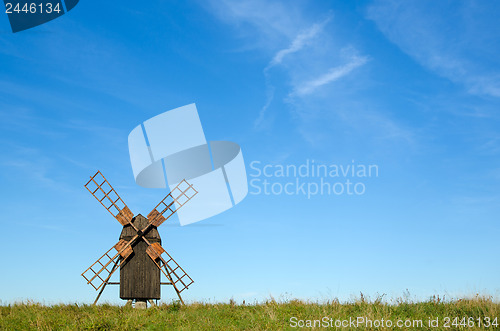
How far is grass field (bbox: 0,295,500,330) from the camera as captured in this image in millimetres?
14125

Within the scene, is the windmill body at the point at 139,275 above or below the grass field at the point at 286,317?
above

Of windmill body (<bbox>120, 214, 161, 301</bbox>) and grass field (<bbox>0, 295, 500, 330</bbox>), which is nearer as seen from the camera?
grass field (<bbox>0, 295, 500, 330</bbox>)

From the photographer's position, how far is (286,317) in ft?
52.4

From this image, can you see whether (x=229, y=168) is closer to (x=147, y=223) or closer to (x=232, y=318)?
(x=147, y=223)

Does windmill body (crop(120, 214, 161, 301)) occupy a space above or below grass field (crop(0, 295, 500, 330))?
above

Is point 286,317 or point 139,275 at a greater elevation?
point 139,275

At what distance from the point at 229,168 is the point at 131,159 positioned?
5.14 m

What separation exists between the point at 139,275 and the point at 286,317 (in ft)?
33.5

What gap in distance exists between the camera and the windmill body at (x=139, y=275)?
75.8ft

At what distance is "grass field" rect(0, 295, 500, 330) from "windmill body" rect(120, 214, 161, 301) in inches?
124

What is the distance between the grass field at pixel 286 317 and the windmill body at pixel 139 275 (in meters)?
3.16

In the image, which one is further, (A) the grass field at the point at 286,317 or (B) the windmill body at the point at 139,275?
(B) the windmill body at the point at 139,275

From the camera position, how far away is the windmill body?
23109 millimetres

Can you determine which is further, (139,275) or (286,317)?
(139,275)
